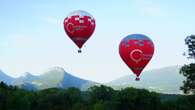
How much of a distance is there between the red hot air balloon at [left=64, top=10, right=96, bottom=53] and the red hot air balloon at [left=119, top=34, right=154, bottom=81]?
5.11 metres

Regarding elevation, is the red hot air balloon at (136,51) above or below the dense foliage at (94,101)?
above

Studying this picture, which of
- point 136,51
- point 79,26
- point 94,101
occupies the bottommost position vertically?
point 94,101

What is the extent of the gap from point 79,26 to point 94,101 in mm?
106586

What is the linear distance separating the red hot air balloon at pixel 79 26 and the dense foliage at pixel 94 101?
6586 centimetres

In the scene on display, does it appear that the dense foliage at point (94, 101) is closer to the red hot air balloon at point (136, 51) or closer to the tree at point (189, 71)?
the tree at point (189, 71)

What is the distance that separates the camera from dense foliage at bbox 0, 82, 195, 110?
140 m

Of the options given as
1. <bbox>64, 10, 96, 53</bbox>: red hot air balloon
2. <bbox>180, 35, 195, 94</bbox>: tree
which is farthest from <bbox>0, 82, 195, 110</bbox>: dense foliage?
<bbox>64, 10, 96, 53</bbox>: red hot air balloon

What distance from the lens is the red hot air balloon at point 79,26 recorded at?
57062 millimetres

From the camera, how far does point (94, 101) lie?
16212 cm

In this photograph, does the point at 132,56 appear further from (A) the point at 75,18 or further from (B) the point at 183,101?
(B) the point at 183,101

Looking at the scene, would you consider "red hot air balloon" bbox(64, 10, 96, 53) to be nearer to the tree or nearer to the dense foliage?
the tree

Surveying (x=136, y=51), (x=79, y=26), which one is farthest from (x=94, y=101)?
(x=136, y=51)

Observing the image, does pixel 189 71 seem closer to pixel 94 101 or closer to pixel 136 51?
pixel 136 51

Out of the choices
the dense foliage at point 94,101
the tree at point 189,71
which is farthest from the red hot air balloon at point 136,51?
the dense foliage at point 94,101
